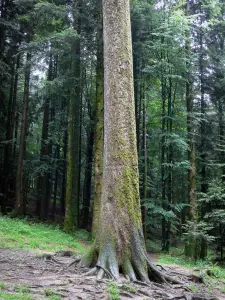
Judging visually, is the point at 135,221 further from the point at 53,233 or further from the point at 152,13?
the point at 152,13

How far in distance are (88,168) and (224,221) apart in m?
12.9

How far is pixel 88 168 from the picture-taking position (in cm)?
2334

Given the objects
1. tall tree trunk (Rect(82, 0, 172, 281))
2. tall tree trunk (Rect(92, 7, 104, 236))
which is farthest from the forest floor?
tall tree trunk (Rect(92, 7, 104, 236))

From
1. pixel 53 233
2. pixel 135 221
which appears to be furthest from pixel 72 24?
pixel 135 221

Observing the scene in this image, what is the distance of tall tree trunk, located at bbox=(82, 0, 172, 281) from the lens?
5.80 meters

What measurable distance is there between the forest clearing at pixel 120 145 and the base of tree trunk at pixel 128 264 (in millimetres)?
19

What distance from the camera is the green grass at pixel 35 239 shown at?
1047 centimetres

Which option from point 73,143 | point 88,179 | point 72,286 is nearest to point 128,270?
point 72,286

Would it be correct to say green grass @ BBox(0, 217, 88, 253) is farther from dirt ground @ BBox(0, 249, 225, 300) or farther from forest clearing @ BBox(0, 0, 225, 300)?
dirt ground @ BBox(0, 249, 225, 300)

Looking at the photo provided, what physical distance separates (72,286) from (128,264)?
1206 mm

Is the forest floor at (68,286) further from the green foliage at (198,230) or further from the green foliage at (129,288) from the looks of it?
the green foliage at (198,230)

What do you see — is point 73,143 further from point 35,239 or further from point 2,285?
point 2,285

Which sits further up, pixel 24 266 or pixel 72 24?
pixel 72 24

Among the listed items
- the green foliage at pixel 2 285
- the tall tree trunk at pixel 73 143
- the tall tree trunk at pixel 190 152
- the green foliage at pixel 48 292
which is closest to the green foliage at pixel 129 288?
the green foliage at pixel 48 292
